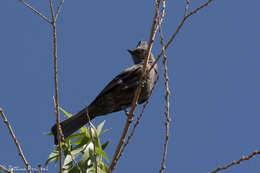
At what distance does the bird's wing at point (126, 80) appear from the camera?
5.50 metres

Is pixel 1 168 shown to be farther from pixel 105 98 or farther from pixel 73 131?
pixel 105 98

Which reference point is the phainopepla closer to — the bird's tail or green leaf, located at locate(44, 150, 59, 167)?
the bird's tail

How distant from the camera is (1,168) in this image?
9.02 feet

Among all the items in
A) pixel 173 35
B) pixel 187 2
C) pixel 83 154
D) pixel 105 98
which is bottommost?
pixel 83 154

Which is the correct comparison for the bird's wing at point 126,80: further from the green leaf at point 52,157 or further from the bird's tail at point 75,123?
the green leaf at point 52,157

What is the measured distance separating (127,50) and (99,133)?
176 cm

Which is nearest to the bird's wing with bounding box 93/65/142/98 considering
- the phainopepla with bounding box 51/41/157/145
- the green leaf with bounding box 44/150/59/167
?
the phainopepla with bounding box 51/41/157/145

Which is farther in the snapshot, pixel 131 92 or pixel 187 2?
pixel 131 92

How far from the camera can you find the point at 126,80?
5539 mm

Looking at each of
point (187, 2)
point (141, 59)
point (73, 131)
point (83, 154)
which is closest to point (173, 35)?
point (187, 2)

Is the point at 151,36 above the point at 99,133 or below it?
above

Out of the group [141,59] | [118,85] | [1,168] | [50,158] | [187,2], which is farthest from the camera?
[141,59]

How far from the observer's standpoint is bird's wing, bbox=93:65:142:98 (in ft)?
18.0

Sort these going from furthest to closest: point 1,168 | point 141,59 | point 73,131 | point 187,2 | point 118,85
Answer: point 141,59, point 118,85, point 73,131, point 187,2, point 1,168
